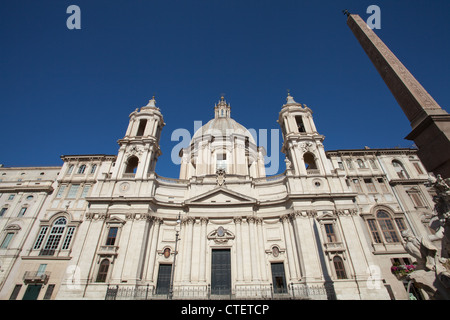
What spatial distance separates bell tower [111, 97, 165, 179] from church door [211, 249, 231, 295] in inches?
499

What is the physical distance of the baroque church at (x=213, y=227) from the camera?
70.2 ft

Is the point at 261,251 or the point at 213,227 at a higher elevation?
the point at 213,227

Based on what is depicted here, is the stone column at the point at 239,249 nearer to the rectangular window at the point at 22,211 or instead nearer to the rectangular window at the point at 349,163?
the rectangular window at the point at 349,163

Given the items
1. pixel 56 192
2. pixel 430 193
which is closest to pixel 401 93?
pixel 430 193

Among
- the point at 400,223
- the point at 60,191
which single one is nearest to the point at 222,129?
the point at 60,191

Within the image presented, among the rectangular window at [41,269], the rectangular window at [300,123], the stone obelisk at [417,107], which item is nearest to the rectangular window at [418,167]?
the rectangular window at [300,123]

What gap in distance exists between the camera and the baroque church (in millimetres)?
21406

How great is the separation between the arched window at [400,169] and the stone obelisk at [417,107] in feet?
65.3

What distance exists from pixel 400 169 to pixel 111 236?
34072 mm

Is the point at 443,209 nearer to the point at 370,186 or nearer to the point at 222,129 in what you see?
the point at 370,186

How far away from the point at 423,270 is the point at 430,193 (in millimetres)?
22635

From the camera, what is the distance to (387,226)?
2384 cm
